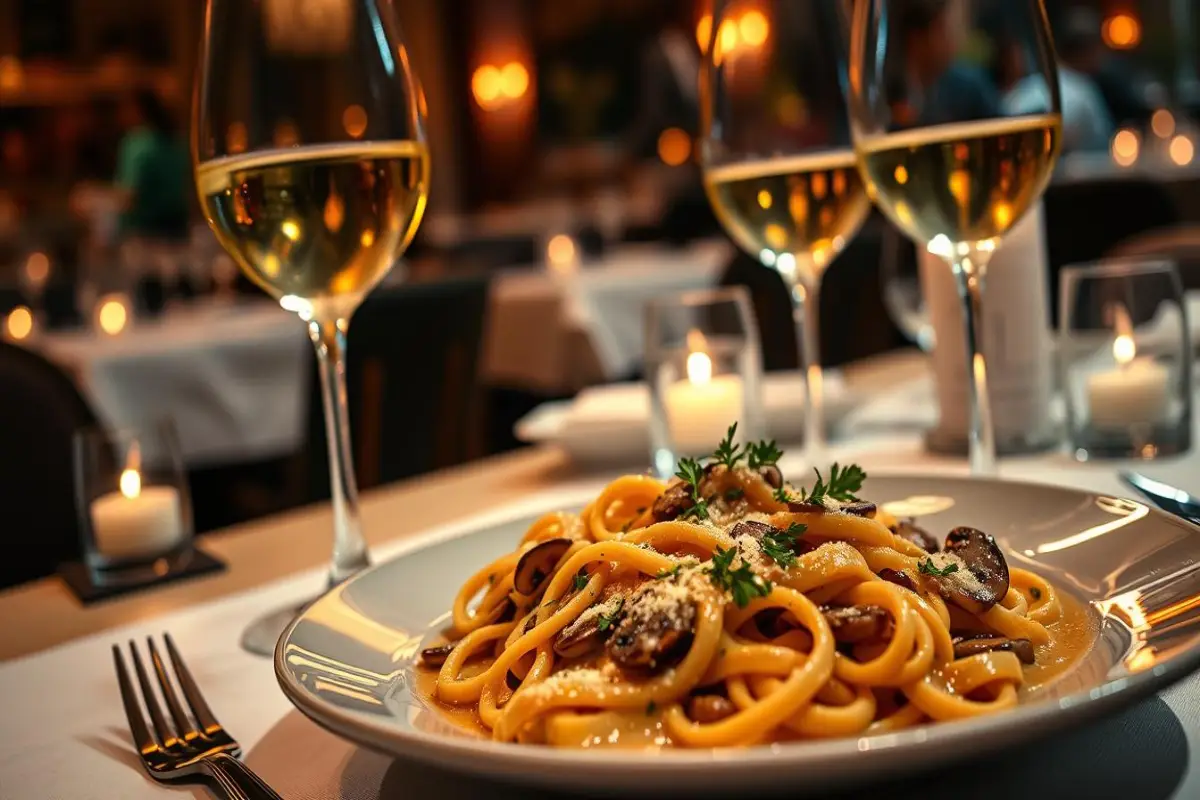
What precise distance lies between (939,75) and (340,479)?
0.62 m

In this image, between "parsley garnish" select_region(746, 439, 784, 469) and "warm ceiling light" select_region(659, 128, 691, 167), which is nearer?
"parsley garnish" select_region(746, 439, 784, 469)

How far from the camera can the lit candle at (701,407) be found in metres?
1.28

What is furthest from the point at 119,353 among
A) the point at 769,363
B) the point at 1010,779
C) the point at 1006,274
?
the point at 1010,779

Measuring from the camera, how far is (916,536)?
2.58ft

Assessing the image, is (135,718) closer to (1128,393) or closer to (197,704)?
(197,704)

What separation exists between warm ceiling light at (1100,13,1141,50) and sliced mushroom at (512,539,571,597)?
13.1 meters

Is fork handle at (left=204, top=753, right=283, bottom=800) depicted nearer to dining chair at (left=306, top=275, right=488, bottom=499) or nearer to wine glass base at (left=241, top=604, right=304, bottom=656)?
wine glass base at (left=241, top=604, right=304, bottom=656)

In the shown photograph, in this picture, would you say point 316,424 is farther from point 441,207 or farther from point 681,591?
point 441,207

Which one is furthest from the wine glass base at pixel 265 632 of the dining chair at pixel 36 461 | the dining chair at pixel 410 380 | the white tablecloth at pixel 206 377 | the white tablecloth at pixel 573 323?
the white tablecloth at pixel 573 323

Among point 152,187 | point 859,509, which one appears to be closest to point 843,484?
point 859,509

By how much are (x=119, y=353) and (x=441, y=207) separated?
11.4 metres

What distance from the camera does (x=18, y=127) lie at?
41.6 feet

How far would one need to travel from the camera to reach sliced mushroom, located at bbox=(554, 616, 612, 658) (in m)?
0.62

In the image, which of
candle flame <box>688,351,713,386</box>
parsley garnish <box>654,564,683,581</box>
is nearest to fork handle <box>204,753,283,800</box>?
parsley garnish <box>654,564,683,581</box>
